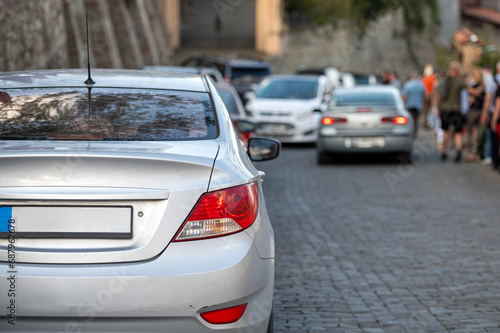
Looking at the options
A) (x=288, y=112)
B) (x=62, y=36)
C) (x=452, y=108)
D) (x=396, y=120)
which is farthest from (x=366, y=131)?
(x=62, y=36)

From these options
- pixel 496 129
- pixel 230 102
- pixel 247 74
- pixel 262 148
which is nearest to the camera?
pixel 262 148

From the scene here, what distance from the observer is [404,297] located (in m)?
6.19

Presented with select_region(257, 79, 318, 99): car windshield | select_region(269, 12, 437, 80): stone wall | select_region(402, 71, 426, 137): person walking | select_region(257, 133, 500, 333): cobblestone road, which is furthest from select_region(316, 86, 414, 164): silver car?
select_region(269, 12, 437, 80): stone wall

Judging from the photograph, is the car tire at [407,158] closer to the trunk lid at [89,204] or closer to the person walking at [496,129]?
the person walking at [496,129]

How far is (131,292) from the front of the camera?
3.50 metres

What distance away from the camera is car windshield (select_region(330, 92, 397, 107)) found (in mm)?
17297

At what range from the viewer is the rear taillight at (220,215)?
364 cm

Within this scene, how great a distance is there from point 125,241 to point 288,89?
19.5 meters

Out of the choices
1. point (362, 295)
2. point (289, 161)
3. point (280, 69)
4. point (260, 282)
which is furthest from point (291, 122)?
point (280, 69)

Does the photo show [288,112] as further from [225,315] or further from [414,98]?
[225,315]

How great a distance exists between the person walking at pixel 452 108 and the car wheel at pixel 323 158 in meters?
2.43

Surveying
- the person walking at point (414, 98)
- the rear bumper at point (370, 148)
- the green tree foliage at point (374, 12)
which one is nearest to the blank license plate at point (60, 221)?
the rear bumper at point (370, 148)

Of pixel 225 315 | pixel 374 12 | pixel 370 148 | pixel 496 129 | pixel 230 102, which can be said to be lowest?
pixel 370 148

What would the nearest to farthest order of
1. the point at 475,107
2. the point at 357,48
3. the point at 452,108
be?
the point at 475,107 < the point at 452,108 < the point at 357,48
